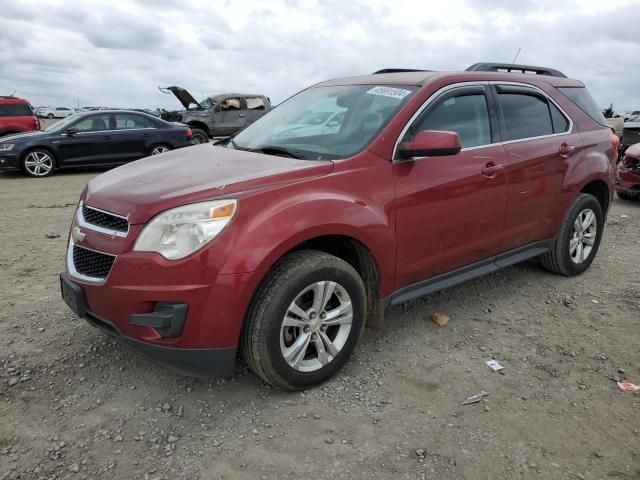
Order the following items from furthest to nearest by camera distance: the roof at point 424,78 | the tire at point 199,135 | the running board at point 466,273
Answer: the tire at point 199,135 < the roof at point 424,78 < the running board at point 466,273

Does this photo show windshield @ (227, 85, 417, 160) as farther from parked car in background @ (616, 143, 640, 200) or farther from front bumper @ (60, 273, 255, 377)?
parked car in background @ (616, 143, 640, 200)

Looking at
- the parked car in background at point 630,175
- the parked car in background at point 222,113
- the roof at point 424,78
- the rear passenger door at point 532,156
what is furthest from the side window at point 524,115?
the parked car in background at point 222,113

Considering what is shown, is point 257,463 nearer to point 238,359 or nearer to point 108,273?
point 238,359

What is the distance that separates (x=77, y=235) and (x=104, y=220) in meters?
0.24

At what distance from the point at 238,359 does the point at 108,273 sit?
3.16 feet

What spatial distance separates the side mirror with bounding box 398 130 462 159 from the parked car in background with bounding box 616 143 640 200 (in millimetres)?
6756

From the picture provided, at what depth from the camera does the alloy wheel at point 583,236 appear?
460 centimetres

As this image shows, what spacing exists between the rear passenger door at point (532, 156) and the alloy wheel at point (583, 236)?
Answer: 39 cm

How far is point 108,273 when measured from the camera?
2588 mm

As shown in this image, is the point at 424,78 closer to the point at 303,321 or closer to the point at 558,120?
the point at 558,120

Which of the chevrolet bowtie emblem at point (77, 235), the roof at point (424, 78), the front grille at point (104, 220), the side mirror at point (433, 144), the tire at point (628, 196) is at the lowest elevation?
the tire at point (628, 196)

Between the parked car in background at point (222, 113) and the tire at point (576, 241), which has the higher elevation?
the parked car in background at point (222, 113)

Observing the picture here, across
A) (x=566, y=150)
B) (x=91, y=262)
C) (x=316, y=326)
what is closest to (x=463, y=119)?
(x=566, y=150)

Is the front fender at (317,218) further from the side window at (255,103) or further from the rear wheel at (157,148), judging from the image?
the side window at (255,103)
